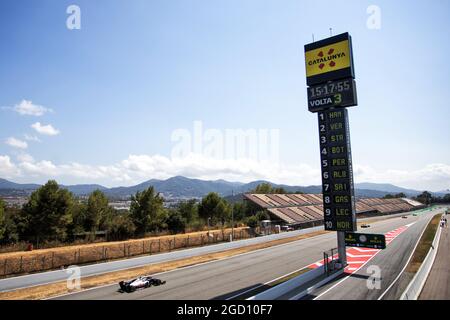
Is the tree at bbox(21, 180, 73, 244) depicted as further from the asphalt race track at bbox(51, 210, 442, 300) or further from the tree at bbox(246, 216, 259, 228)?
the tree at bbox(246, 216, 259, 228)

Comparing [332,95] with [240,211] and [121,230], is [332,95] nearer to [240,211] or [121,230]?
[121,230]

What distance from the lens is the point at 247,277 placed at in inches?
1173

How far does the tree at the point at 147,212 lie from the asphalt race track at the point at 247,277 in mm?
21514

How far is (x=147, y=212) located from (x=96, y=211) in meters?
9.35

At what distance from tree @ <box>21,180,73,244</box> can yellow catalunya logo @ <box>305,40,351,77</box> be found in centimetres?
4093

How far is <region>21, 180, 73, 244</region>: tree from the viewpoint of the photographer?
45850 mm

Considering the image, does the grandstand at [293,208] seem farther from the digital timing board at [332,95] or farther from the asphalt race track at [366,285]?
the digital timing board at [332,95]

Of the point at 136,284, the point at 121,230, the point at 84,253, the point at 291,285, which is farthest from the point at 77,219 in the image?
the point at 291,285

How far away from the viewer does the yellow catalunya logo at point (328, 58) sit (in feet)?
102

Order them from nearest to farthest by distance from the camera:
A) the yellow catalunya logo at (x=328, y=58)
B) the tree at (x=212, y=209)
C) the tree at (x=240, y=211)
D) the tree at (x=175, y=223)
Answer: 1. the yellow catalunya logo at (x=328, y=58)
2. the tree at (x=175, y=223)
3. the tree at (x=212, y=209)
4. the tree at (x=240, y=211)

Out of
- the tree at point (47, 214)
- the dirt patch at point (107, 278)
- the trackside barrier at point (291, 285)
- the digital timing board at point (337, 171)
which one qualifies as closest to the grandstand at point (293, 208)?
the dirt patch at point (107, 278)
